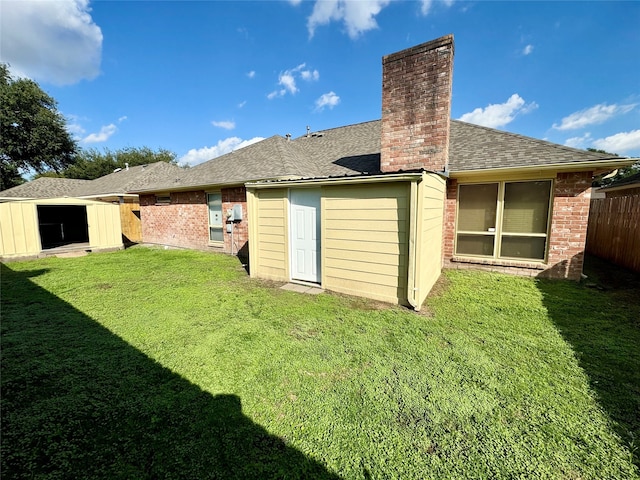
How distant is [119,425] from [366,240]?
4.16 m

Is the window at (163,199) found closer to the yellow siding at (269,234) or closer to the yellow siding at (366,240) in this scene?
the yellow siding at (269,234)

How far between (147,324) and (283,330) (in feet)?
7.14

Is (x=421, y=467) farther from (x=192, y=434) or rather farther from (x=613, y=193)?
(x=613, y=193)

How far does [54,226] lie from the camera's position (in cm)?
1452

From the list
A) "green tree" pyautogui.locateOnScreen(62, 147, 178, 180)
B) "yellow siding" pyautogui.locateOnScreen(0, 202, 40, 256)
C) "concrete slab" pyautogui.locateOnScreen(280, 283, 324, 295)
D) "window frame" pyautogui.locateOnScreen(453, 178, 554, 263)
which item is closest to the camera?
"concrete slab" pyautogui.locateOnScreen(280, 283, 324, 295)

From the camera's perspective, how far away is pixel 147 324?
160 inches

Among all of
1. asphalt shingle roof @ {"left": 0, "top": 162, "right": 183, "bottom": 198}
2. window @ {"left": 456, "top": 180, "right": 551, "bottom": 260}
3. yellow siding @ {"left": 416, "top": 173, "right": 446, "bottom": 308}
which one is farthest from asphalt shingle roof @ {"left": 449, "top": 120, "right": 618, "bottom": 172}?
asphalt shingle roof @ {"left": 0, "top": 162, "right": 183, "bottom": 198}

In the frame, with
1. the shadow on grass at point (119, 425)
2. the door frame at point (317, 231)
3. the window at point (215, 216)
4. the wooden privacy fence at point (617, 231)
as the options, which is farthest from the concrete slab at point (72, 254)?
the wooden privacy fence at point (617, 231)

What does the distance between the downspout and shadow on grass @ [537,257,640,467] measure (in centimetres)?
209

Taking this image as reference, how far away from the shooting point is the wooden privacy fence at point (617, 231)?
7.06 m

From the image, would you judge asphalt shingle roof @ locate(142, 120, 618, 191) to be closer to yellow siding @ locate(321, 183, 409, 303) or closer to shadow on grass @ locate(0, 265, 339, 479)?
yellow siding @ locate(321, 183, 409, 303)

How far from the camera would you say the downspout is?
441 centimetres

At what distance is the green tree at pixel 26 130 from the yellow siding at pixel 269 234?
34421 mm

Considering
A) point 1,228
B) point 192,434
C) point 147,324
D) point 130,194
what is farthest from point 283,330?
point 130,194
